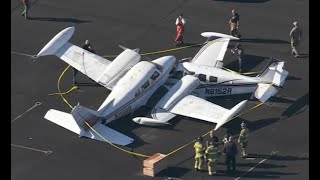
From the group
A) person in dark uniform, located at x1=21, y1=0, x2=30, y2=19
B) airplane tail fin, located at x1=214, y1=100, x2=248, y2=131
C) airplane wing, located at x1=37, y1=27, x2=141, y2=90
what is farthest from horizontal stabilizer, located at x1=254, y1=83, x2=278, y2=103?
person in dark uniform, located at x1=21, y1=0, x2=30, y2=19

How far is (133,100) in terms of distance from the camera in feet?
166

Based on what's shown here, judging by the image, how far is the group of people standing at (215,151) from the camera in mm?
45750

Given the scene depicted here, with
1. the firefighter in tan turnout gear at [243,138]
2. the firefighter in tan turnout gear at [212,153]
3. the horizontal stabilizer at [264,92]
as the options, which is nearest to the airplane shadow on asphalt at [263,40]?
the horizontal stabilizer at [264,92]

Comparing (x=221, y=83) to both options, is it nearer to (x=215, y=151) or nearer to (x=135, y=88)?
(x=135, y=88)

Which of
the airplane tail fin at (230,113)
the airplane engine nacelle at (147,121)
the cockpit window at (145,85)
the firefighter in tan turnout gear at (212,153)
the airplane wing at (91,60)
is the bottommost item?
the firefighter in tan turnout gear at (212,153)

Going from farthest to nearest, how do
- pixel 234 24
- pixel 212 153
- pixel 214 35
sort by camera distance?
pixel 234 24 < pixel 214 35 < pixel 212 153

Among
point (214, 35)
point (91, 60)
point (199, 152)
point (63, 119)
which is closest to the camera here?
point (199, 152)

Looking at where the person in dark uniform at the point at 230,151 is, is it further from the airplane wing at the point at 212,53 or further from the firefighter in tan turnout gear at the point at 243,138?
the airplane wing at the point at 212,53

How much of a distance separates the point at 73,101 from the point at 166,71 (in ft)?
17.7

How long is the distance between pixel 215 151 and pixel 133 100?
6.62m

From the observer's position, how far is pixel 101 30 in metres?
60.6

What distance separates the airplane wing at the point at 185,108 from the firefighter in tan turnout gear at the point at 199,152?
2.78 metres

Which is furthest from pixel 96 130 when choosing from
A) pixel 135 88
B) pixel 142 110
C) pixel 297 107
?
pixel 297 107

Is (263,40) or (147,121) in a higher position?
(263,40)
